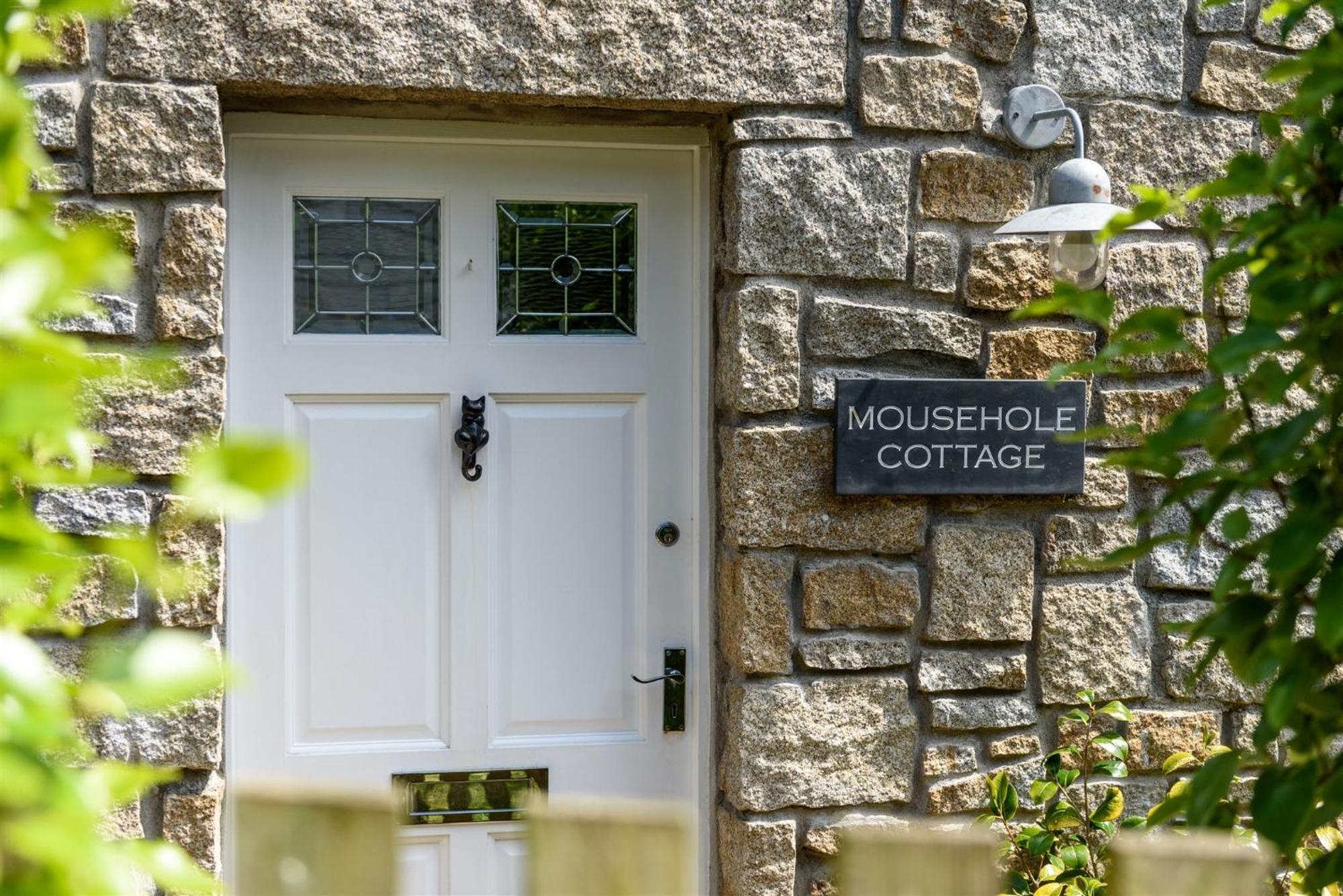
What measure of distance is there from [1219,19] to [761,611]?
1.63 metres

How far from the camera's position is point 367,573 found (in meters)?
2.76

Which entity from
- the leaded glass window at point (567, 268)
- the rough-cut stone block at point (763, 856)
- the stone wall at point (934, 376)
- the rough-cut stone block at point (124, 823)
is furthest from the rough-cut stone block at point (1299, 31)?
the rough-cut stone block at point (124, 823)

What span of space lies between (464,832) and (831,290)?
1384mm

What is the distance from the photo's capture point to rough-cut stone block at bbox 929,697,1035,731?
2785 millimetres

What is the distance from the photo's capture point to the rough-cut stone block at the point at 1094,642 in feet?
9.29

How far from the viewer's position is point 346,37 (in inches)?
98.7

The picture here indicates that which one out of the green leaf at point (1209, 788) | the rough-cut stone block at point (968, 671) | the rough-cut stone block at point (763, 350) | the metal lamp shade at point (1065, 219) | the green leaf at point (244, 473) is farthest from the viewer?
the rough-cut stone block at point (968, 671)

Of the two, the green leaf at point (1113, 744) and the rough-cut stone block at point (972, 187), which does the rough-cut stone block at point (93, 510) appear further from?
the green leaf at point (1113, 744)

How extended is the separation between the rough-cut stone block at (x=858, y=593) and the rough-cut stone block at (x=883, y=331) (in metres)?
0.44

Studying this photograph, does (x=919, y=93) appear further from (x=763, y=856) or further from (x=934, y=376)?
(x=763, y=856)

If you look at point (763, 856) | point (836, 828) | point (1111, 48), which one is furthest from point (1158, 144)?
point (763, 856)

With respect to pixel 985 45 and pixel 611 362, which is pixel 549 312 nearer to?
pixel 611 362

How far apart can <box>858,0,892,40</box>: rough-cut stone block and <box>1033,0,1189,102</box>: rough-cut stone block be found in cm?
34

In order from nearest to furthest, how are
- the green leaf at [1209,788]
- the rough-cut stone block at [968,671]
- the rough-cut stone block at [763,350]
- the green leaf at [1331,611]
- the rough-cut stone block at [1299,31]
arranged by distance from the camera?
the green leaf at [1331,611] < the green leaf at [1209,788] < the rough-cut stone block at [763,350] < the rough-cut stone block at [968,671] < the rough-cut stone block at [1299,31]
